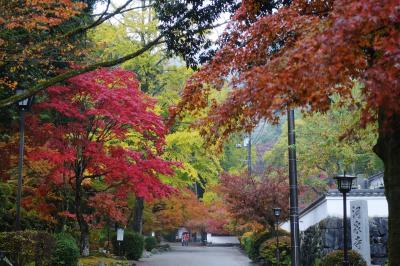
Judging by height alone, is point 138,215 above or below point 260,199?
below

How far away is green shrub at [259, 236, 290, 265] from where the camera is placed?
2001 cm

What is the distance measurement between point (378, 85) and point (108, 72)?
43.4ft

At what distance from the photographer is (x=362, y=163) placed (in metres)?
33.9

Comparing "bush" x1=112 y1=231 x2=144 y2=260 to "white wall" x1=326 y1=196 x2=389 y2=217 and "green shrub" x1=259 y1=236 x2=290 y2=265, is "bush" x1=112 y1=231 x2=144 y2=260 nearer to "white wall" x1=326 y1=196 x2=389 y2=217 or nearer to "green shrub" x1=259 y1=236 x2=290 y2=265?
"green shrub" x1=259 y1=236 x2=290 y2=265

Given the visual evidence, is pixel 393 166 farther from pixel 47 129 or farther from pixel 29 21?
pixel 47 129

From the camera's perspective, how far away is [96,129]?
16781mm

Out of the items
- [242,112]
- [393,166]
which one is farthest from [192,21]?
[393,166]

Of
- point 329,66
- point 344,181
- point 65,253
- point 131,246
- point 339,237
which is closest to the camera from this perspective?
point 329,66

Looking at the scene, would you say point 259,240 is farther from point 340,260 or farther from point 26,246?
point 26,246

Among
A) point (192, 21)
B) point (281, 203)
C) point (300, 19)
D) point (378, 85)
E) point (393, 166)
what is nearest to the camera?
point (378, 85)

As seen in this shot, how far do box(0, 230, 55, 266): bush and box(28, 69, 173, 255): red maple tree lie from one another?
2.81m

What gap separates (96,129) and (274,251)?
29.8 feet

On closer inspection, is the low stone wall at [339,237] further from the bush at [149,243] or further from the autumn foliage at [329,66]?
the bush at [149,243]

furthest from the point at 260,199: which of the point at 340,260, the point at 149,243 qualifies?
the point at 149,243
